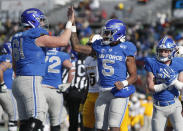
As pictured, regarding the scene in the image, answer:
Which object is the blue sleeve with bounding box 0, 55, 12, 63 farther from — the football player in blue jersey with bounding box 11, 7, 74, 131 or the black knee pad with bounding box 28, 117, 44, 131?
the black knee pad with bounding box 28, 117, 44, 131

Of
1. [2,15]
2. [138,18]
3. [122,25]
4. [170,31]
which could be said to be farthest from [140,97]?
[2,15]

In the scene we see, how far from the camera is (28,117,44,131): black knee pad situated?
5.04 metres

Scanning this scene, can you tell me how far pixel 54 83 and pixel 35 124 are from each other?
204 centimetres

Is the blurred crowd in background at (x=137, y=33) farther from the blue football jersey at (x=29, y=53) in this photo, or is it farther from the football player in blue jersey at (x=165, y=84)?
the blue football jersey at (x=29, y=53)

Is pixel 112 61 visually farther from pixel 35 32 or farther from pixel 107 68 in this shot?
pixel 35 32

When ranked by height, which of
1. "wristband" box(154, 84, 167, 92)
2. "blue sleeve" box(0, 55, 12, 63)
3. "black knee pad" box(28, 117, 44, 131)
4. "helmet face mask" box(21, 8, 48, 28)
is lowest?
"black knee pad" box(28, 117, 44, 131)

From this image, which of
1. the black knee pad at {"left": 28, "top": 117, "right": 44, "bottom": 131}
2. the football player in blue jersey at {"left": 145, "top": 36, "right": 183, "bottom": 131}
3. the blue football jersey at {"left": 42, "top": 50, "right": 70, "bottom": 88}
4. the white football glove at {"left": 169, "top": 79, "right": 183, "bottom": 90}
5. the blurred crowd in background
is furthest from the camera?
the blurred crowd in background

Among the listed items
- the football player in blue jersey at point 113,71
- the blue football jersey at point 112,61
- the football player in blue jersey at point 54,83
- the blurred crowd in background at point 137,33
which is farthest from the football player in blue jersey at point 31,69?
the blurred crowd in background at point 137,33

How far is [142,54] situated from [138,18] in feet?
25.3

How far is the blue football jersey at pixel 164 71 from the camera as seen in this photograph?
585 centimetres

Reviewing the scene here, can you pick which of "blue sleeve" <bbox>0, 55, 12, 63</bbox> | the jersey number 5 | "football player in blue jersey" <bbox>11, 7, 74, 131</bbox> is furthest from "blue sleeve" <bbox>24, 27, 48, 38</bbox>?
"blue sleeve" <bbox>0, 55, 12, 63</bbox>

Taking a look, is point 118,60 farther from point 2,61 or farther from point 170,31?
point 170,31

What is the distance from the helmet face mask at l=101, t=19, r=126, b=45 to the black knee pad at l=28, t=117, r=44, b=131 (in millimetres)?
1383

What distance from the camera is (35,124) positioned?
5062mm
